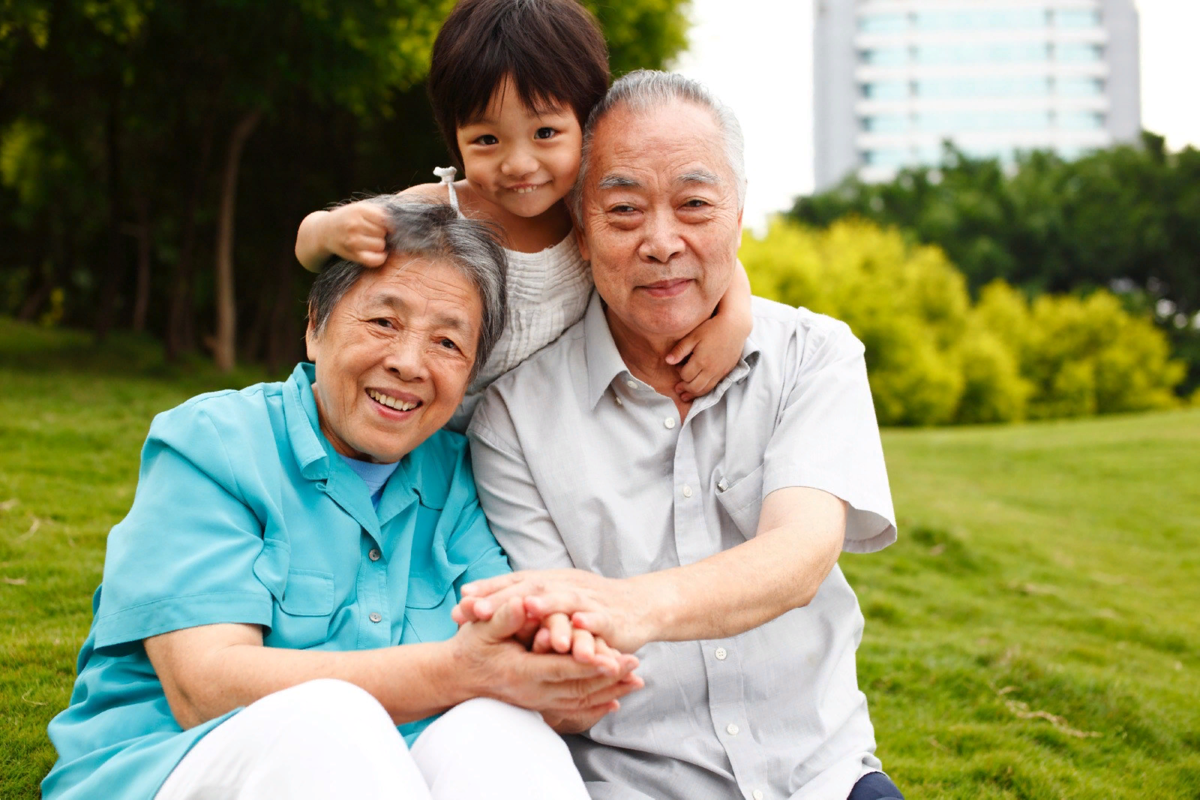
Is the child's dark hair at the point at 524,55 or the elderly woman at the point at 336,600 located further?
the child's dark hair at the point at 524,55

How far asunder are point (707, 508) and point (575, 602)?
0.70 metres

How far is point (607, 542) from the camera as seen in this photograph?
2436 mm

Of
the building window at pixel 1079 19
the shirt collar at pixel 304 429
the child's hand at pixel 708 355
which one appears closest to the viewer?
the shirt collar at pixel 304 429

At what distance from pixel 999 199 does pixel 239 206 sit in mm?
35928

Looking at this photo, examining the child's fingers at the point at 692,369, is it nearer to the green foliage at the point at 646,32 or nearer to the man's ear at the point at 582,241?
the man's ear at the point at 582,241

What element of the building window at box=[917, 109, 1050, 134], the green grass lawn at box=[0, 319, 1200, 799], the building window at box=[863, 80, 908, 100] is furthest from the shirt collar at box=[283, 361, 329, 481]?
the building window at box=[863, 80, 908, 100]

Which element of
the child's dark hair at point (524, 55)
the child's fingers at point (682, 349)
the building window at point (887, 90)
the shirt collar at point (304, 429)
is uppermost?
the building window at point (887, 90)

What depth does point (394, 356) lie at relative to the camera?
2215 mm

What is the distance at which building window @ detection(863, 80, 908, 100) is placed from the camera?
86.2 meters

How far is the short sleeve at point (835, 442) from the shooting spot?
2.31 metres

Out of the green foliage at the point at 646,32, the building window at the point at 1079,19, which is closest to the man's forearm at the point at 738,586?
the green foliage at the point at 646,32

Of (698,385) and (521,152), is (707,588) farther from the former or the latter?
(521,152)

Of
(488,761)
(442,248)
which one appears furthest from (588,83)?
(488,761)

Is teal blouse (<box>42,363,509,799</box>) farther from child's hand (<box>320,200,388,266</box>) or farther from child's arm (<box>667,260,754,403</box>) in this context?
child's arm (<box>667,260,754,403</box>)
